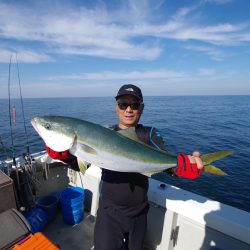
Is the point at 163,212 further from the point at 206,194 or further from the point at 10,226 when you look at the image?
the point at 206,194

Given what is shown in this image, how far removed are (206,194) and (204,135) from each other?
1298 centimetres

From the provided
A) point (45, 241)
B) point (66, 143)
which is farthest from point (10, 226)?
point (66, 143)

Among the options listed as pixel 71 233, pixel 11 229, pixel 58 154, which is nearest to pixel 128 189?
pixel 58 154

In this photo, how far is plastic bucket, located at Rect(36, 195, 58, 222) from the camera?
5458 mm

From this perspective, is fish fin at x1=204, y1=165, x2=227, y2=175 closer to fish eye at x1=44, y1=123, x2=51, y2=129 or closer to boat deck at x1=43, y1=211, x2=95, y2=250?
fish eye at x1=44, y1=123, x2=51, y2=129

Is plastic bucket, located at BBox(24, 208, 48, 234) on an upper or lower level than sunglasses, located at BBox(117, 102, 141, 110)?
lower

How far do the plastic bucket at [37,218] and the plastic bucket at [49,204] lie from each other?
0.15m

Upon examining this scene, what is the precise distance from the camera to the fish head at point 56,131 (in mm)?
2789

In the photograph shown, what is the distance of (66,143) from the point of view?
9.12ft

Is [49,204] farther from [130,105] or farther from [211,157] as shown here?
[211,157]

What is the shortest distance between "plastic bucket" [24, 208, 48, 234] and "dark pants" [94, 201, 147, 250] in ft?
7.97

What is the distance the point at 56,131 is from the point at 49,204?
12.1ft

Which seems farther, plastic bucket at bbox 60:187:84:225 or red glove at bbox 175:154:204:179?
plastic bucket at bbox 60:187:84:225

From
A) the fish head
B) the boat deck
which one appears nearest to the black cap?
the fish head
